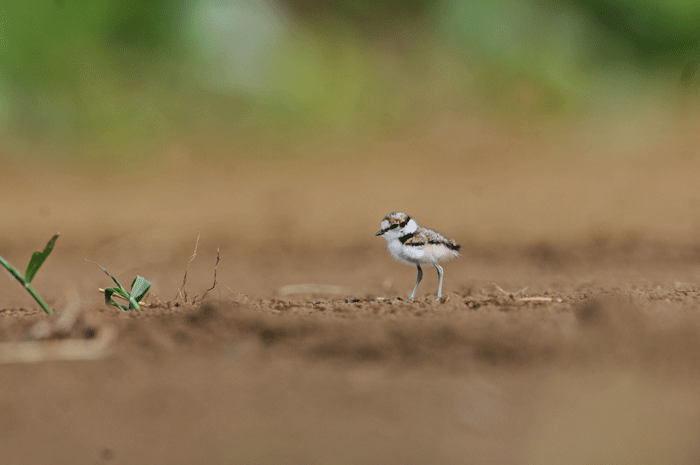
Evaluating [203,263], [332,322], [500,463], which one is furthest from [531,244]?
[500,463]

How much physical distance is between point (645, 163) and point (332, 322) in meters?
6.50

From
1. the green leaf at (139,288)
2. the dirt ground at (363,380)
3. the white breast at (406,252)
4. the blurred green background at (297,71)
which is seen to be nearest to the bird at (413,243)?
the white breast at (406,252)

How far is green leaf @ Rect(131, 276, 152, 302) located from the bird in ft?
4.30

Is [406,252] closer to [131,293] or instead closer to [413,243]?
[413,243]

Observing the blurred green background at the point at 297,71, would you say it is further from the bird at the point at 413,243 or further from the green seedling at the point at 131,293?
the green seedling at the point at 131,293

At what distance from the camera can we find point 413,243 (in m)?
3.48

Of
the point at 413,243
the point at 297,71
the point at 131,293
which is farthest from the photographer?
the point at 297,71

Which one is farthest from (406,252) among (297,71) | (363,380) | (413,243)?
(297,71)

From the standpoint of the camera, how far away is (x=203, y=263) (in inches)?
246

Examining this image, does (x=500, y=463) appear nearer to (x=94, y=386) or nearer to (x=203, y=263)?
(x=94, y=386)

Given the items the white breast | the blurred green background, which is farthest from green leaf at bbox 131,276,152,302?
the blurred green background

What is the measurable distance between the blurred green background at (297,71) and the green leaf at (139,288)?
221 inches

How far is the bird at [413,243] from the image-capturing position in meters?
3.48

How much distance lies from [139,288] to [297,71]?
6.64m
